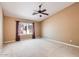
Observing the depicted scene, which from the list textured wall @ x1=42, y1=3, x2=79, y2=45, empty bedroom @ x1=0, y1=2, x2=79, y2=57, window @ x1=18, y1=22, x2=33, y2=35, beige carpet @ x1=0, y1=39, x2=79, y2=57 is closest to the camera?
beige carpet @ x1=0, y1=39, x2=79, y2=57

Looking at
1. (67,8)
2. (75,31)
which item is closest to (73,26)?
(75,31)

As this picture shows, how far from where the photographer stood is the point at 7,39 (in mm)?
7402

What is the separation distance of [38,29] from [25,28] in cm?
181

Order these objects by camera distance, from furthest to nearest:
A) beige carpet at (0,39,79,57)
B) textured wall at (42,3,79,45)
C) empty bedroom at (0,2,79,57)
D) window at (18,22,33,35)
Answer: window at (18,22,33,35)
textured wall at (42,3,79,45)
empty bedroom at (0,2,79,57)
beige carpet at (0,39,79,57)

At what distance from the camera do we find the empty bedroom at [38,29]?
12.8ft

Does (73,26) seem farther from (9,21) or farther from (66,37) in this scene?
(9,21)

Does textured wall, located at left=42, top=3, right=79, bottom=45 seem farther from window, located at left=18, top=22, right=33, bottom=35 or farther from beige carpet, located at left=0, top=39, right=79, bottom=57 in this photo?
window, located at left=18, top=22, right=33, bottom=35

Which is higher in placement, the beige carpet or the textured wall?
the textured wall

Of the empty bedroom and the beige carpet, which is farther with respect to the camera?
the empty bedroom

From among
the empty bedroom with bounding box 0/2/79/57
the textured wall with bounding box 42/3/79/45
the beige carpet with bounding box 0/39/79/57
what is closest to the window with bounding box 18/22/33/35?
the empty bedroom with bounding box 0/2/79/57

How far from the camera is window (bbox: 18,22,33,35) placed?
8759 mm

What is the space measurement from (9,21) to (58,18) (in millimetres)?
4156

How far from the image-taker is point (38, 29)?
10.4m

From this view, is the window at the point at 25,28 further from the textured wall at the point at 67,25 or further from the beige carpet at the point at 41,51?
the beige carpet at the point at 41,51
